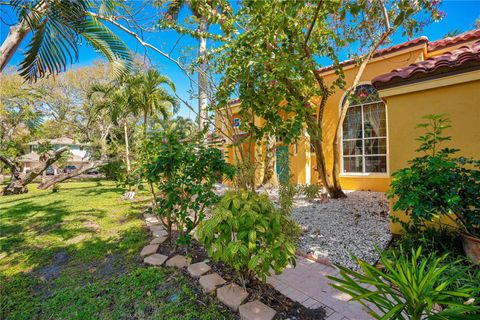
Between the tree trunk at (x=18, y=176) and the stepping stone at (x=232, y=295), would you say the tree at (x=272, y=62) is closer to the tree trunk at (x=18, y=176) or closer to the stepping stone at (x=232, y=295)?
the stepping stone at (x=232, y=295)

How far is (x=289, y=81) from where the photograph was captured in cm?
618

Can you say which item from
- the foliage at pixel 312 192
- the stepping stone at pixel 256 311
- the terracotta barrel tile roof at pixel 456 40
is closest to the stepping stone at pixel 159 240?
the stepping stone at pixel 256 311

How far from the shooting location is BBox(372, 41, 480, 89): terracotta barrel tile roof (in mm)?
3887

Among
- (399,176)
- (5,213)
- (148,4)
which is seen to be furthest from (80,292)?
(5,213)

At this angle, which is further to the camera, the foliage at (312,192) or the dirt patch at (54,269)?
the foliage at (312,192)

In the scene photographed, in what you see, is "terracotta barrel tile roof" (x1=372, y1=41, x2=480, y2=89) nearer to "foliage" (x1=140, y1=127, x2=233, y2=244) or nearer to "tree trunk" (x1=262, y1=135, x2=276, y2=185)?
"foliage" (x1=140, y1=127, x2=233, y2=244)

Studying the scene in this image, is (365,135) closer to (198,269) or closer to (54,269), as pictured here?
(198,269)

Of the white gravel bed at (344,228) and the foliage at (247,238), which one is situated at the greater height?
the foliage at (247,238)

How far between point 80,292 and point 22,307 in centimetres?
72

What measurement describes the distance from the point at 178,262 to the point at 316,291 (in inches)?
94.9

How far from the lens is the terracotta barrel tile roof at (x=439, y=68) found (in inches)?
153

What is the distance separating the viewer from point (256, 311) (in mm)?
2689

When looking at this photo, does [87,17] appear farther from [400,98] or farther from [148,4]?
[400,98]

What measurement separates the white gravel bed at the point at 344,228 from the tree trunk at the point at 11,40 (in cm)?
663
